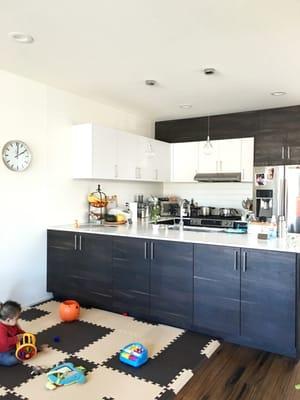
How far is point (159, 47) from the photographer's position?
2.88 meters

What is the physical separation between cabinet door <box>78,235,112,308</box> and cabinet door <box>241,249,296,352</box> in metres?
1.45

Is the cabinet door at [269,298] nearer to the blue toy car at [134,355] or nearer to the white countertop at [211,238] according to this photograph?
the white countertop at [211,238]

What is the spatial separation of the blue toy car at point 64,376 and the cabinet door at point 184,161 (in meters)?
3.69

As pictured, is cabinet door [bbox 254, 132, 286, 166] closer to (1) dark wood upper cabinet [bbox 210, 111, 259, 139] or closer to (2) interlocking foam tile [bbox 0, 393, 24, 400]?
(1) dark wood upper cabinet [bbox 210, 111, 259, 139]

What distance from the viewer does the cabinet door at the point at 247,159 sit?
5.11m

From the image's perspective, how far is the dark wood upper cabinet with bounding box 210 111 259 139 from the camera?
5.12 m

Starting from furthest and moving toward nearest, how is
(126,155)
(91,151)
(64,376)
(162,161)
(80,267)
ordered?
(162,161), (126,155), (91,151), (80,267), (64,376)

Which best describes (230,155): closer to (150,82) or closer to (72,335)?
(150,82)

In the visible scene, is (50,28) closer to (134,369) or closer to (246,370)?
(134,369)

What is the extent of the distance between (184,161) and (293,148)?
1.67 metres

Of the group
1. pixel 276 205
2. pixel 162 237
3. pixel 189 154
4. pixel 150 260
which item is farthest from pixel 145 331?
pixel 189 154

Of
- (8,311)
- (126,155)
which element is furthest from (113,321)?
(126,155)

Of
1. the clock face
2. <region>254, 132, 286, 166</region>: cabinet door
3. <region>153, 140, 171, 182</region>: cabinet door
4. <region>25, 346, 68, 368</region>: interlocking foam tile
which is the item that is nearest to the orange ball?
<region>25, 346, 68, 368</region>: interlocking foam tile

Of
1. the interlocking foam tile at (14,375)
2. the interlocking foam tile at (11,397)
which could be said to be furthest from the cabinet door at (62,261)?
the interlocking foam tile at (11,397)
